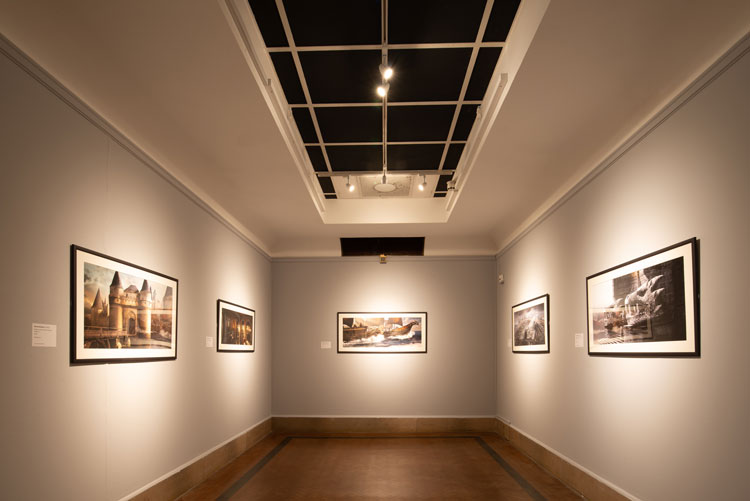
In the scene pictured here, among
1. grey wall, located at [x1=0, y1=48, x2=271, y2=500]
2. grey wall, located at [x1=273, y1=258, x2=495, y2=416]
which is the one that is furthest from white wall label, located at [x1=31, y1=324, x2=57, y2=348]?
grey wall, located at [x1=273, y1=258, x2=495, y2=416]

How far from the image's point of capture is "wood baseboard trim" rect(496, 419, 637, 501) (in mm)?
5672

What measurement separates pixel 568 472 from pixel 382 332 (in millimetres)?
5428

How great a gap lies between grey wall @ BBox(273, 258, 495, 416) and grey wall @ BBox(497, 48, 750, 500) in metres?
4.10

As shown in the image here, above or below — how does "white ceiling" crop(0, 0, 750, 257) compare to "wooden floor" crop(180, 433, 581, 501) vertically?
above

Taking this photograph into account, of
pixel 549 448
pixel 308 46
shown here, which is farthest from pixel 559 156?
pixel 549 448

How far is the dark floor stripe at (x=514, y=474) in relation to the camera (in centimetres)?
648

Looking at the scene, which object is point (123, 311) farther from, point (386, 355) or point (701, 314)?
point (386, 355)

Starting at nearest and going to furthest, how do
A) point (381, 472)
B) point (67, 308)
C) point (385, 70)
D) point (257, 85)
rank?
1. point (67, 308)
2. point (257, 85)
3. point (385, 70)
4. point (381, 472)

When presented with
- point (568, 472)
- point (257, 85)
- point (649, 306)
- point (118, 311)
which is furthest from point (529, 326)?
point (118, 311)

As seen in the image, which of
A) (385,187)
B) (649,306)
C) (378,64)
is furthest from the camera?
(385,187)

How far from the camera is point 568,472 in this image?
269 inches

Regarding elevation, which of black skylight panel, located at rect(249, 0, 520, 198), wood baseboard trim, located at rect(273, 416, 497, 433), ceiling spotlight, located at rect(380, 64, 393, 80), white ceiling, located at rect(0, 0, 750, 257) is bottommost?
wood baseboard trim, located at rect(273, 416, 497, 433)

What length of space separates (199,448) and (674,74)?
660 cm

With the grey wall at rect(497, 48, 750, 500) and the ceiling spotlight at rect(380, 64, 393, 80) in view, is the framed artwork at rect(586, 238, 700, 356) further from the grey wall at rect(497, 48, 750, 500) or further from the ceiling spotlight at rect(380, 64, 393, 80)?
the ceiling spotlight at rect(380, 64, 393, 80)
